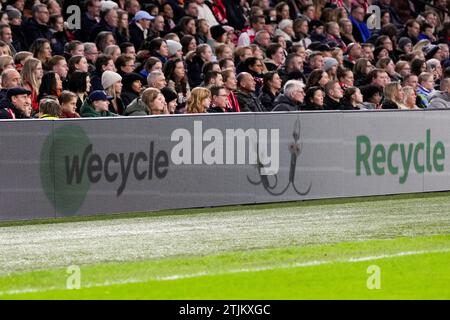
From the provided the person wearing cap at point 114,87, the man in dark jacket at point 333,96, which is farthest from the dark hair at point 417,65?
the person wearing cap at point 114,87

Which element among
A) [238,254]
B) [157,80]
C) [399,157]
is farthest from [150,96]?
[238,254]

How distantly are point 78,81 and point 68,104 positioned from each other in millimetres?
977

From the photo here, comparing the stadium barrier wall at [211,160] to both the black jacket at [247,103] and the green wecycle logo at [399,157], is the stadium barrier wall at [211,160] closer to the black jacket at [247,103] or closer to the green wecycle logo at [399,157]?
the green wecycle logo at [399,157]

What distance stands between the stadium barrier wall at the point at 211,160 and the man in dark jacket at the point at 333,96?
0.85 metres

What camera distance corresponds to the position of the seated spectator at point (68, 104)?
1599cm

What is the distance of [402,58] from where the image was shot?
25.0m

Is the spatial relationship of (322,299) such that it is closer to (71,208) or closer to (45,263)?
(45,263)

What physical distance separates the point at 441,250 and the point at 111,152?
4.79m

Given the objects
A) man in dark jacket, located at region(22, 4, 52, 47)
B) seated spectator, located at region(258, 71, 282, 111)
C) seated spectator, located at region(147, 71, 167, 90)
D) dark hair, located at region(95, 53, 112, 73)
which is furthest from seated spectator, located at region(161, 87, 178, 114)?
man in dark jacket, located at region(22, 4, 52, 47)

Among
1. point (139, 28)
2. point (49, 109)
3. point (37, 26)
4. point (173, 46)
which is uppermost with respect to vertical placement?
point (139, 28)

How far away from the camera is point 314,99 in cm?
1883

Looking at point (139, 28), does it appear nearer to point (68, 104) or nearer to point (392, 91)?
point (392, 91)

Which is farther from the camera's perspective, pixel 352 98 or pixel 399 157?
pixel 352 98

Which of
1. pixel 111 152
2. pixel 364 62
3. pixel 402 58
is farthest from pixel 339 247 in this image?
pixel 402 58
